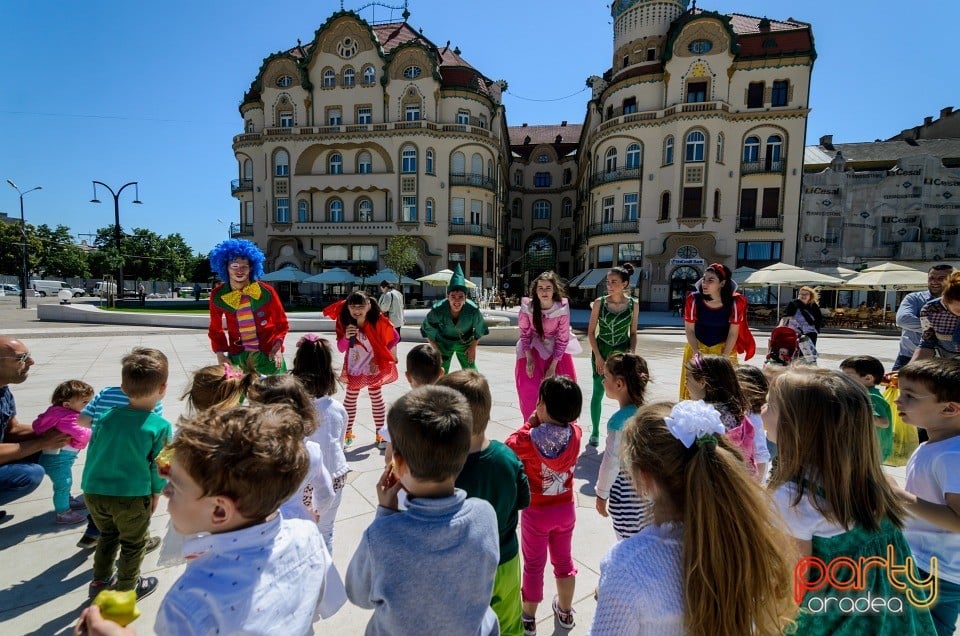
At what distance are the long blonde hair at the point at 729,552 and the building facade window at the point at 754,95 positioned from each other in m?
36.7

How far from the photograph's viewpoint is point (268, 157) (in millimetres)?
35750

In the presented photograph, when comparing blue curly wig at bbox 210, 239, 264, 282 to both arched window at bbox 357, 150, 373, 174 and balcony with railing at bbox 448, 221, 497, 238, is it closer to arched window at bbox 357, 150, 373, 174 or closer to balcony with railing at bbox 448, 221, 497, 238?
balcony with railing at bbox 448, 221, 497, 238

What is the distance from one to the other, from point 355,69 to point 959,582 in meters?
40.1

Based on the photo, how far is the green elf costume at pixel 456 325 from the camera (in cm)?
530

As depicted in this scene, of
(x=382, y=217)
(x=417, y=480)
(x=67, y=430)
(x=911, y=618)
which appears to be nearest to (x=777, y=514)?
(x=911, y=618)

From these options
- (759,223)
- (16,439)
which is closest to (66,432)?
(16,439)

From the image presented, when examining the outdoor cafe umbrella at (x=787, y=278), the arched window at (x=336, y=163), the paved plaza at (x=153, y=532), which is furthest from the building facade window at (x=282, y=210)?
the outdoor cafe umbrella at (x=787, y=278)

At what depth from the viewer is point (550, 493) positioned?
7.69 feet

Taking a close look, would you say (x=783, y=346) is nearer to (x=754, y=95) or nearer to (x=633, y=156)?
(x=633, y=156)

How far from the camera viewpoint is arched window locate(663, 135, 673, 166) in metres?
30.5

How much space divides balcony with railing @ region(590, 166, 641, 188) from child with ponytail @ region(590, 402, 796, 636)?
1322 inches

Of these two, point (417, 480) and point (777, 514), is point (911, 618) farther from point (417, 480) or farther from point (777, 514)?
point (417, 480)

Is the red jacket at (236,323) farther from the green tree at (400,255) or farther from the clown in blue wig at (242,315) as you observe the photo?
the green tree at (400,255)

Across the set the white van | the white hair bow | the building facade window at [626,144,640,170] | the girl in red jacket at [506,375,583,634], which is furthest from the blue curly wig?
the white van
